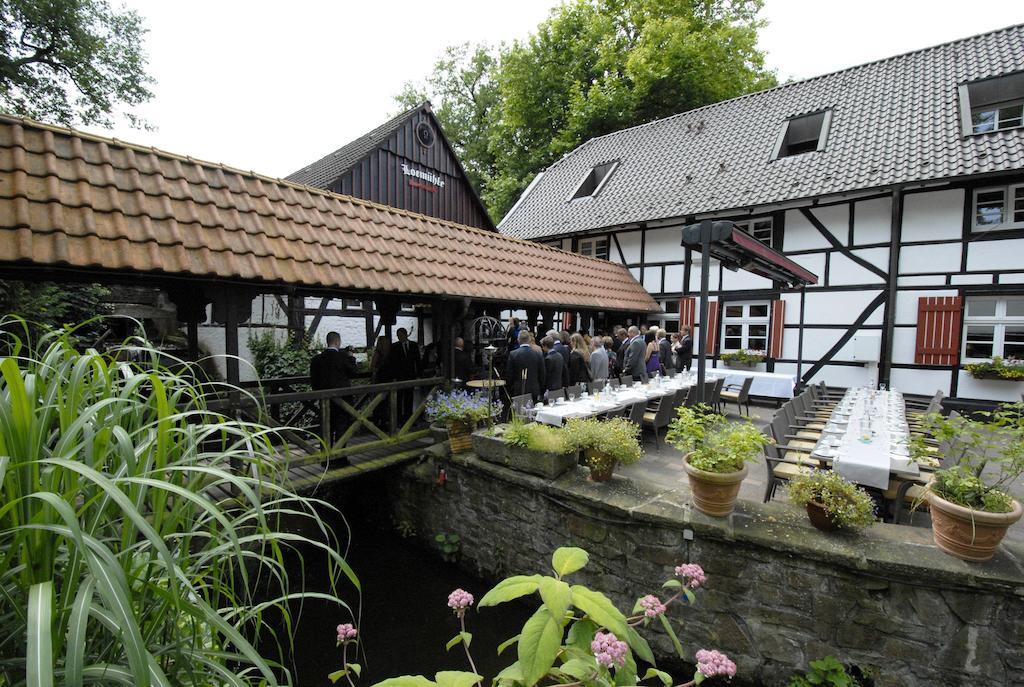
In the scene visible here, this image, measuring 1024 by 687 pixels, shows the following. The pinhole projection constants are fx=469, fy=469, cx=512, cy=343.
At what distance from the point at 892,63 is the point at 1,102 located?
75.5 feet

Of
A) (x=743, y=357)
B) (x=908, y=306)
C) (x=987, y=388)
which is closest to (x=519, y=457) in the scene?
(x=743, y=357)

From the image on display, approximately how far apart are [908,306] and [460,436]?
942 centimetres

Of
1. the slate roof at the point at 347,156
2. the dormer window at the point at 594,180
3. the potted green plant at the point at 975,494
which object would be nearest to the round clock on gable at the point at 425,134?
the slate roof at the point at 347,156

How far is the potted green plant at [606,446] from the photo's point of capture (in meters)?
4.44

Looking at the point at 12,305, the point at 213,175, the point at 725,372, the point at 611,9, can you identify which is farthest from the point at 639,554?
the point at 611,9

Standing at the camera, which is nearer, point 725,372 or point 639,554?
point 639,554

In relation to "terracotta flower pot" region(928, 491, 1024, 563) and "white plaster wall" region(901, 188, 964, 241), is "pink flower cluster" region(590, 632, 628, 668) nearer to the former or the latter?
"terracotta flower pot" region(928, 491, 1024, 563)

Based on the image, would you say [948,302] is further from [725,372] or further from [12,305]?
[12,305]

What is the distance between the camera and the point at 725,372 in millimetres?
10039

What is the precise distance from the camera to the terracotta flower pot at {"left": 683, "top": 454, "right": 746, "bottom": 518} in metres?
3.59

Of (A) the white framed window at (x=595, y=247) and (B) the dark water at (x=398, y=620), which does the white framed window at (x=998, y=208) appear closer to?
(A) the white framed window at (x=595, y=247)

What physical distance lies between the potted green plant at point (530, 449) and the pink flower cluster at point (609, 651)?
138 inches

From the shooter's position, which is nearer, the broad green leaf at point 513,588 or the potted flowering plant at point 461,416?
the broad green leaf at point 513,588

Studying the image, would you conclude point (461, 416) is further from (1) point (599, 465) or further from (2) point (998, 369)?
(2) point (998, 369)
